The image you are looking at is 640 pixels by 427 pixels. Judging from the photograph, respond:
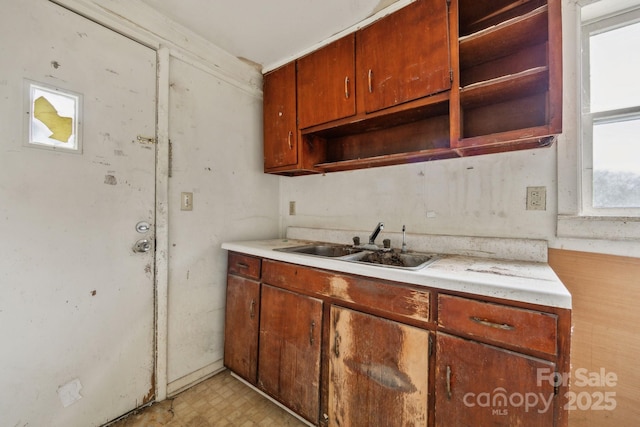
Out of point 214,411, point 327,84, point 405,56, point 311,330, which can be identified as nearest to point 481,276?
point 311,330

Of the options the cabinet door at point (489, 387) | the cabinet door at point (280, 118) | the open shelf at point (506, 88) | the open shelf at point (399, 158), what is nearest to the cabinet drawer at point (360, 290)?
the cabinet door at point (489, 387)

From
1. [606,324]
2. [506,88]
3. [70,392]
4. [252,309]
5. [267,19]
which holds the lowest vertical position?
[70,392]

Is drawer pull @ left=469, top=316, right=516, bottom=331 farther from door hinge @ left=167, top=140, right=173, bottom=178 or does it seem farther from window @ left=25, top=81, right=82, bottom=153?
window @ left=25, top=81, right=82, bottom=153

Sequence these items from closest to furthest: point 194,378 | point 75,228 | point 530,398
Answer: point 530,398 < point 75,228 < point 194,378

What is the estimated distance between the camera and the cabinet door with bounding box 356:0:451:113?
131 centimetres

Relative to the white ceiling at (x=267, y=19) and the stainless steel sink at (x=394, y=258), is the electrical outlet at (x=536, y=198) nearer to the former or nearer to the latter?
the stainless steel sink at (x=394, y=258)

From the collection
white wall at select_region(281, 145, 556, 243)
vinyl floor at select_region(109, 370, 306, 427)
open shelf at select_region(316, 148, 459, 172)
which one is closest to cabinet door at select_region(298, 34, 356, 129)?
open shelf at select_region(316, 148, 459, 172)

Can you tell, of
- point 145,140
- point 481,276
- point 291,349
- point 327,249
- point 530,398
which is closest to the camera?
point 530,398

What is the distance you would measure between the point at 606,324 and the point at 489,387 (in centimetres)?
78

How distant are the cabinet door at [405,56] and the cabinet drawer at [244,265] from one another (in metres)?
1.22

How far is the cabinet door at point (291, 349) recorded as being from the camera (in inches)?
53.9

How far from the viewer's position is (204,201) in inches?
74.7

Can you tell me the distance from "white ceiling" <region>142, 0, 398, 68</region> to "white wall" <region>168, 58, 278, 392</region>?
0.28m

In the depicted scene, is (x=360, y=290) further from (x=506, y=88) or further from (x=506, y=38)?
(x=506, y=38)
